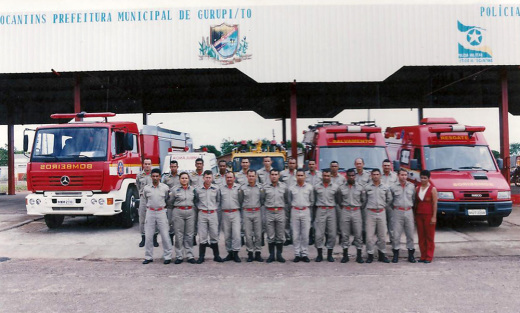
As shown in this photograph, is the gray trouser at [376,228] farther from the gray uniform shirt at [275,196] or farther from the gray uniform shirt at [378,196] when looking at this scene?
the gray uniform shirt at [275,196]

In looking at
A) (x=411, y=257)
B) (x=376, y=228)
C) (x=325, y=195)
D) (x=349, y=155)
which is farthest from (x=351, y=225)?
(x=349, y=155)

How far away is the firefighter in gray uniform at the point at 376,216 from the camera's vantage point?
7.21 meters

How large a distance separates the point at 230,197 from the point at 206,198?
16.3 inches

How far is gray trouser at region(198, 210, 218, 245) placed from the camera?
7293 millimetres

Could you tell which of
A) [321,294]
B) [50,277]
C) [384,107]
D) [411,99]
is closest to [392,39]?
[411,99]

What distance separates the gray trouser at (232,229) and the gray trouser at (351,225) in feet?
5.90

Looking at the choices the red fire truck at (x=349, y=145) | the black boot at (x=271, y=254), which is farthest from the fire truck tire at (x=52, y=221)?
the red fire truck at (x=349, y=145)

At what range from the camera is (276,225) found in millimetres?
7309

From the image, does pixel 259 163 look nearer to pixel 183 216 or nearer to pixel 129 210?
pixel 129 210

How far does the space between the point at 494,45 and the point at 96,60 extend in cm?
1336

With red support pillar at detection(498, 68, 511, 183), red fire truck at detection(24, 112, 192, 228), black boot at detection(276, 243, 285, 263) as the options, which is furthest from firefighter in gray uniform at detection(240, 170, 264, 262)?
red support pillar at detection(498, 68, 511, 183)

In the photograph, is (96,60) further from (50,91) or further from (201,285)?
(201,285)

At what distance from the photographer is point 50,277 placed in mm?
6461

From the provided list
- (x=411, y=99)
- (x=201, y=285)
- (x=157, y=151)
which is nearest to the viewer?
(x=201, y=285)
